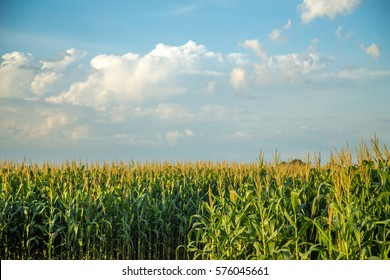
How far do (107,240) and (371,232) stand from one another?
5878mm

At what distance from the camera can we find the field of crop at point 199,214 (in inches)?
305

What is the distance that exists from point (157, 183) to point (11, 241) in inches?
160

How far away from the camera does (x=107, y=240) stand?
36.1 ft

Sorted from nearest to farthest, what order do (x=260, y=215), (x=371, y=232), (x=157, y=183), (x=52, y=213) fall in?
A: (x=371, y=232) → (x=260, y=215) → (x=52, y=213) → (x=157, y=183)

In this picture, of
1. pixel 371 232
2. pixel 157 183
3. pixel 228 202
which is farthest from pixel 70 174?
pixel 371 232

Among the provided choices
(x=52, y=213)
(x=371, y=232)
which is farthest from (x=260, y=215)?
(x=52, y=213)

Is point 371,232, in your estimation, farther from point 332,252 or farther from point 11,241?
point 11,241

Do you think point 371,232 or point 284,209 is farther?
point 284,209

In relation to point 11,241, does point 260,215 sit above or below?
above

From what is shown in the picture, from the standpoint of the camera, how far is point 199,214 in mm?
12242

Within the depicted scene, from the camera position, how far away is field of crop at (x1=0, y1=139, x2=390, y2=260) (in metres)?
7.73

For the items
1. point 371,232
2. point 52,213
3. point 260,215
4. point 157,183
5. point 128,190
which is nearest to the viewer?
point 371,232
